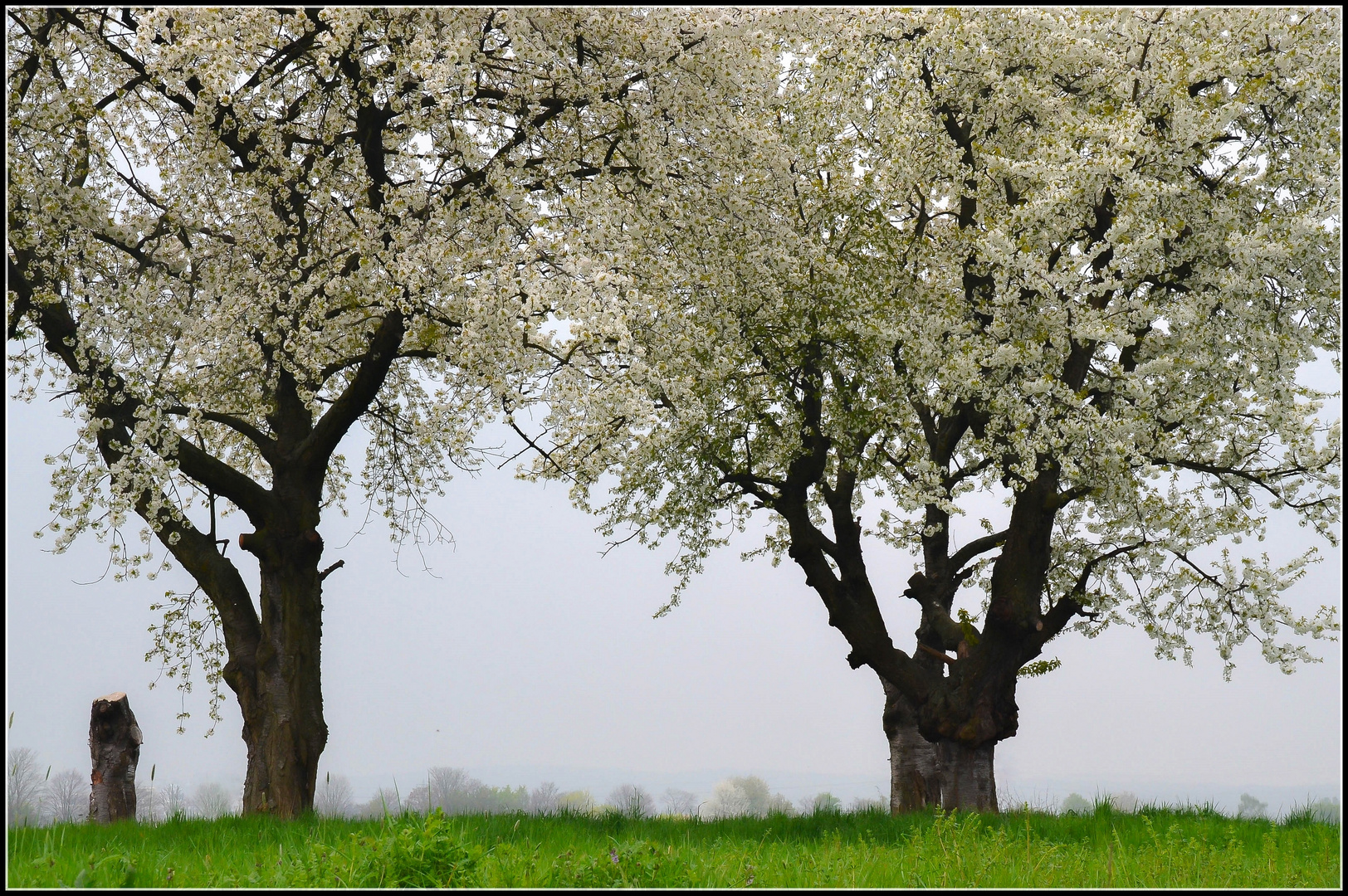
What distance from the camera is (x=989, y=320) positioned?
619 inches

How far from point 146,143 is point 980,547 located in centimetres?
1467

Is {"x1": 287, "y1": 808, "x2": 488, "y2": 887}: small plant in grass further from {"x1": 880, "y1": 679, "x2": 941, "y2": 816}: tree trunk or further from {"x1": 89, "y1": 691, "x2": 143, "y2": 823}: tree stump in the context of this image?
{"x1": 880, "y1": 679, "x2": 941, "y2": 816}: tree trunk

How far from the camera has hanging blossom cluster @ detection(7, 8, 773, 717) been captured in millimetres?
12109

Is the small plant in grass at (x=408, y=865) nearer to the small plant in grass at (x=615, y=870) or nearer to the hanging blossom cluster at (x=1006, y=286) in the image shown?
the small plant in grass at (x=615, y=870)

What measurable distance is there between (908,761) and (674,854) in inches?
389

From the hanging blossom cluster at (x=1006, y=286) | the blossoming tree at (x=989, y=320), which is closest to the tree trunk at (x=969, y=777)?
the blossoming tree at (x=989, y=320)

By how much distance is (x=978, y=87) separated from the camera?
15312mm

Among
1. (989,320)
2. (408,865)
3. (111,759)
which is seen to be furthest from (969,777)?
(111,759)

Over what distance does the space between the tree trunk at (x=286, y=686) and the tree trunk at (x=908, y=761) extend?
8.97 m

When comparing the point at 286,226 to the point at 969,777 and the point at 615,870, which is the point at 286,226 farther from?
the point at 969,777

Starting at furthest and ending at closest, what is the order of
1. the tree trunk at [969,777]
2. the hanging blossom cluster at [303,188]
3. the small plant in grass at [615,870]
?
the tree trunk at [969,777] < the hanging blossom cluster at [303,188] < the small plant in grass at [615,870]

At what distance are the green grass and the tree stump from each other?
3.07m

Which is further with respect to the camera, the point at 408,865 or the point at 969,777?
the point at 969,777

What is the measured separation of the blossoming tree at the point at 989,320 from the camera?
13.4 meters
